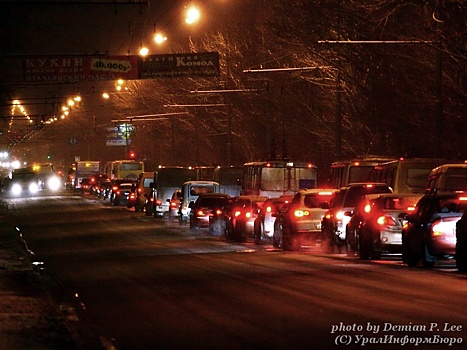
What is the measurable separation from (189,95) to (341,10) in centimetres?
3819

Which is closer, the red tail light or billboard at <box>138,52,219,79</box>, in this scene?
the red tail light

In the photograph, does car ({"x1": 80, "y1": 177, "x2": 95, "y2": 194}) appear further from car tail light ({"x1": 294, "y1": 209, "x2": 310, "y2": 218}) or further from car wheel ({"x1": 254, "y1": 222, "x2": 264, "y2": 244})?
car tail light ({"x1": 294, "y1": 209, "x2": 310, "y2": 218})

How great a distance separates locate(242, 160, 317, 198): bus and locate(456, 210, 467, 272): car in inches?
875

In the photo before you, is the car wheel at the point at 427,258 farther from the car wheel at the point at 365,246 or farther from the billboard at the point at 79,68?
the billboard at the point at 79,68

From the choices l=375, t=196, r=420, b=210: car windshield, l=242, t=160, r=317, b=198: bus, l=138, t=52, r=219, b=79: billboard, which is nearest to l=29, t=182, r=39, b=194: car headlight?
l=138, t=52, r=219, b=79: billboard

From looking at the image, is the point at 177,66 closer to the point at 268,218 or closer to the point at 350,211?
the point at 268,218

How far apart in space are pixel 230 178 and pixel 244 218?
22.3 m

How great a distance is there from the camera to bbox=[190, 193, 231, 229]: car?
43.1 metres

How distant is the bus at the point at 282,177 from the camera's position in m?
43.6

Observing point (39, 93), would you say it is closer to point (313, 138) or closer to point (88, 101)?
point (88, 101)

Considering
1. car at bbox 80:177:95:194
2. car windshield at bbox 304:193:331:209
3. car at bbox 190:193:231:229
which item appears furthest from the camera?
car at bbox 80:177:95:194

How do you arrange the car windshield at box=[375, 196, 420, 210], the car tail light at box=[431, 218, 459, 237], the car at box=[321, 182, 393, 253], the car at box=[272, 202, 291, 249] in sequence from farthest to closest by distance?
the car at box=[272, 202, 291, 249] < the car at box=[321, 182, 393, 253] < the car windshield at box=[375, 196, 420, 210] < the car tail light at box=[431, 218, 459, 237]

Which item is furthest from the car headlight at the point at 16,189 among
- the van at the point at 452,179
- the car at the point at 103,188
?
the van at the point at 452,179

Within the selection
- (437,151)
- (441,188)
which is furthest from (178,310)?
(437,151)
